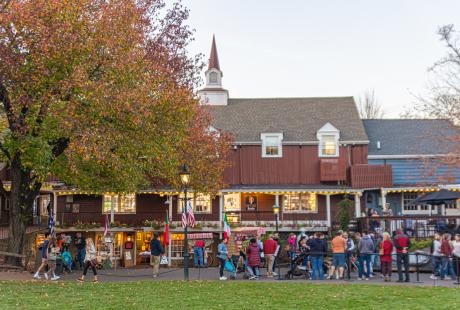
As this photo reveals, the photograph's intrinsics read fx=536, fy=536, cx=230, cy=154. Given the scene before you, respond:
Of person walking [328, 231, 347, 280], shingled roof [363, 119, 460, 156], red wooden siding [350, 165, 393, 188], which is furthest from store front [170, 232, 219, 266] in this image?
person walking [328, 231, 347, 280]

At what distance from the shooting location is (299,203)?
36.8 meters

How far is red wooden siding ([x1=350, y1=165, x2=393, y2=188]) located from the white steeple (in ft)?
42.0

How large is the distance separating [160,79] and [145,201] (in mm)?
15723

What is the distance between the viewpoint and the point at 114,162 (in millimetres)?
20344

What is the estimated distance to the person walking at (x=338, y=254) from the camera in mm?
20047

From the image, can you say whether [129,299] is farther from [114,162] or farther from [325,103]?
[325,103]

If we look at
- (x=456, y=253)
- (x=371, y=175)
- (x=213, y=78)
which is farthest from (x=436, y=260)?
(x=213, y=78)

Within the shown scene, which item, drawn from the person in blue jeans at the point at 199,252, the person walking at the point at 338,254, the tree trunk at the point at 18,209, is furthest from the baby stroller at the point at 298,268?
the tree trunk at the point at 18,209

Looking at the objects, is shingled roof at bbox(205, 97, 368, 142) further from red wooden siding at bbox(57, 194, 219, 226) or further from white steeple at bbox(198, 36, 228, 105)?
red wooden siding at bbox(57, 194, 219, 226)

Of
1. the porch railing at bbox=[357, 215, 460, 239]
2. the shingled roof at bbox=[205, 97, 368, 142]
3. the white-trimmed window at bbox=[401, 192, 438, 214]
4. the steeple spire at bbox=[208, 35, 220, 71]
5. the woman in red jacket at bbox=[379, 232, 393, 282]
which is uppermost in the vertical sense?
the steeple spire at bbox=[208, 35, 220, 71]

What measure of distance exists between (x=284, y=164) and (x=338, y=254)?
17.0 metres

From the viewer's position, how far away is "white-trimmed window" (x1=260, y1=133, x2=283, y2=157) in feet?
122

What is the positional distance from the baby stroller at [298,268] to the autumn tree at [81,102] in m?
6.80

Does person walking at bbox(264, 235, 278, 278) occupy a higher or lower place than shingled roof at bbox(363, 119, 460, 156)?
lower
